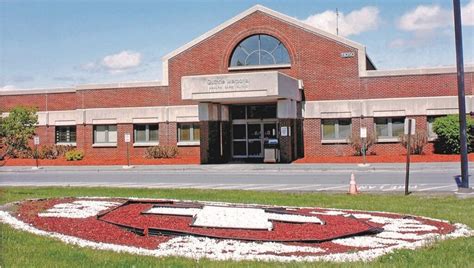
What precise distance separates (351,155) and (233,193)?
19.0 m

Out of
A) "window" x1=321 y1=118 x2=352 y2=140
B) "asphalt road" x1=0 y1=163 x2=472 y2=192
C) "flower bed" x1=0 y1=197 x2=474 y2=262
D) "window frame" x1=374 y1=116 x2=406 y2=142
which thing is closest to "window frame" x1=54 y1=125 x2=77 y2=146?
"asphalt road" x1=0 y1=163 x2=472 y2=192

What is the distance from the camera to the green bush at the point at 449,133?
31125 millimetres

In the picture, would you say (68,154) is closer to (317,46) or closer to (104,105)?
(104,105)

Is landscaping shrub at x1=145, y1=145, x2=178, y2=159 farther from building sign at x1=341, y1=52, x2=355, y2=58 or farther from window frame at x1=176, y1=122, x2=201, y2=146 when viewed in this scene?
building sign at x1=341, y1=52, x2=355, y2=58

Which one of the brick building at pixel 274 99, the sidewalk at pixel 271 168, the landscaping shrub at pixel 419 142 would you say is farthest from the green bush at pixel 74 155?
the landscaping shrub at pixel 419 142

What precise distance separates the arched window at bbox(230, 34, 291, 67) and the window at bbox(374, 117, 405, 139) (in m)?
6.85

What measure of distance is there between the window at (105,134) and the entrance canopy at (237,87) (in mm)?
10294

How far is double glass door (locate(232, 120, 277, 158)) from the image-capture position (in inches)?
1378

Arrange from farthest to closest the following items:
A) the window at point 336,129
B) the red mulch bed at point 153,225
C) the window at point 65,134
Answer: the window at point 65,134, the window at point 336,129, the red mulch bed at point 153,225

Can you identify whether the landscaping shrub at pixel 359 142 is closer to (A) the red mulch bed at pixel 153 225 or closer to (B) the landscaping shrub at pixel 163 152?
(B) the landscaping shrub at pixel 163 152

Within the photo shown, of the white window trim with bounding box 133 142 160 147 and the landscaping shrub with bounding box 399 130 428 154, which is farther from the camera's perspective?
the white window trim with bounding box 133 142 160 147

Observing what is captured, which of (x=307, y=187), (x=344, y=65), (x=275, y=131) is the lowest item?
(x=307, y=187)

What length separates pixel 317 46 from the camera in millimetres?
34281

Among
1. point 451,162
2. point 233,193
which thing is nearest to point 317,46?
point 451,162
